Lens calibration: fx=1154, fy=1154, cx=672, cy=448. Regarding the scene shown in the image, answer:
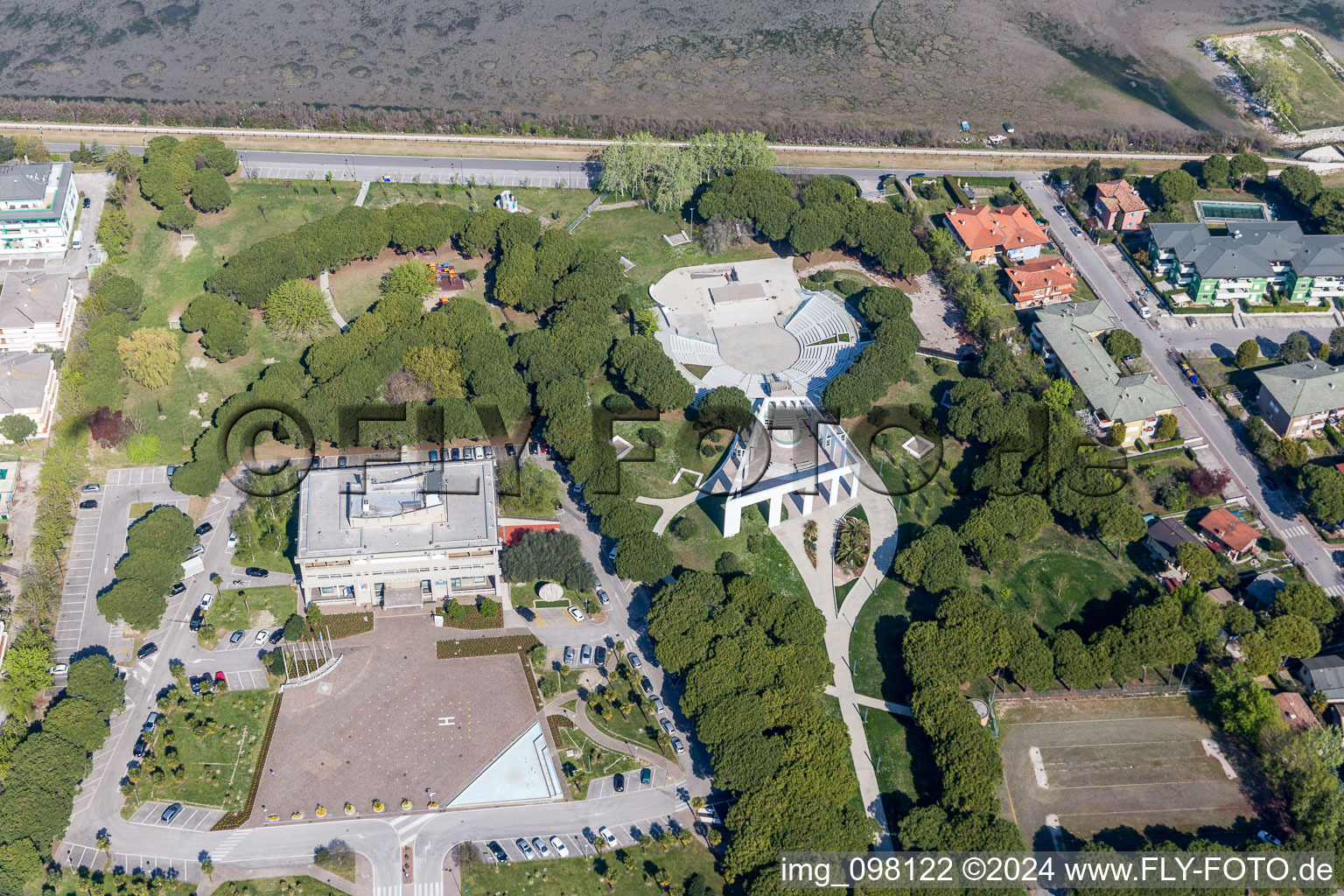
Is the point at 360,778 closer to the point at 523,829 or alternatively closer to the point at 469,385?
the point at 523,829

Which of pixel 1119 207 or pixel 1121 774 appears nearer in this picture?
pixel 1121 774

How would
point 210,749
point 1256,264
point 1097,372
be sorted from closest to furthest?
point 210,749, point 1097,372, point 1256,264

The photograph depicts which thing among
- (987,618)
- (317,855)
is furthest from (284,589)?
(987,618)

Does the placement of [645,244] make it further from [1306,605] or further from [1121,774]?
[1121,774]

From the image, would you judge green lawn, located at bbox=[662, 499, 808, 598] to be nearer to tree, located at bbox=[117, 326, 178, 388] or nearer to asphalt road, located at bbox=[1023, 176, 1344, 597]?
asphalt road, located at bbox=[1023, 176, 1344, 597]

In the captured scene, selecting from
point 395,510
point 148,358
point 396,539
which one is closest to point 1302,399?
point 395,510

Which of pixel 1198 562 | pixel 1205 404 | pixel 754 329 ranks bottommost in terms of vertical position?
pixel 754 329

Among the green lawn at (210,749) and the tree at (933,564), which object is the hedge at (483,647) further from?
the tree at (933,564)

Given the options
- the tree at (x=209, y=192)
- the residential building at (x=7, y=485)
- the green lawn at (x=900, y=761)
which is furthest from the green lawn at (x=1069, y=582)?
the tree at (x=209, y=192)
